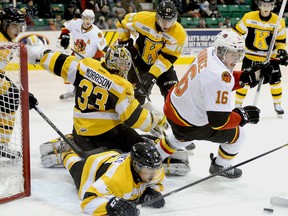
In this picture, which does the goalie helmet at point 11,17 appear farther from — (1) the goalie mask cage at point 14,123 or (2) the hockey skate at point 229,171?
(2) the hockey skate at point 229,171

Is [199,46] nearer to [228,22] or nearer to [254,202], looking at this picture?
[228,22]

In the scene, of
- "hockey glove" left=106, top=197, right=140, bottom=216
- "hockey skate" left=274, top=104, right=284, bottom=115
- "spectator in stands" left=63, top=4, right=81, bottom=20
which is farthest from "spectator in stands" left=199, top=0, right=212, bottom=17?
"hockey glove" left=106, top=197, right=140, bottom=216

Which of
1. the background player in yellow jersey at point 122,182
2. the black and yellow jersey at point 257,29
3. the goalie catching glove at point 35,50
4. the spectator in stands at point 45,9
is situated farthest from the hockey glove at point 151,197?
the spectator in stands at point 45,9

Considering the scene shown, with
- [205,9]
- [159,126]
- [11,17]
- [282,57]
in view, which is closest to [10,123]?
[11,17]

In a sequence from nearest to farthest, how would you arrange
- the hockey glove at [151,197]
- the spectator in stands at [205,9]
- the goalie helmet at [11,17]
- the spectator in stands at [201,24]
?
the hockey glove at [151,197], the goalie helmet at [11,17], the spectator in stands at [201,24], the spectator in stands at [205,9]

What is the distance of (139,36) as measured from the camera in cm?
520

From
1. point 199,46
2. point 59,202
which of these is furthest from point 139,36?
point 199,46

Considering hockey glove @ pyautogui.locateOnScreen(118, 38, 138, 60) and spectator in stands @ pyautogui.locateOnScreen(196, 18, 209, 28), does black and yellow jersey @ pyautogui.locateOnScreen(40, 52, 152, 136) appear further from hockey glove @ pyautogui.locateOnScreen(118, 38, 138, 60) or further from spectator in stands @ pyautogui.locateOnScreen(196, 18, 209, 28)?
spectator in stands @ pyautogui.locateOnScreen(196, 18, 209, 28)

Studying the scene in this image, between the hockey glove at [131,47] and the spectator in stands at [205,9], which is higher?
the hockey glove at [131,47]

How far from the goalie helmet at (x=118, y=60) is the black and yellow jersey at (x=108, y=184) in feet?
2.00

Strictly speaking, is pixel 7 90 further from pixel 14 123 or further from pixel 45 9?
pixel 45 9

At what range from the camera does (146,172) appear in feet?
10.2

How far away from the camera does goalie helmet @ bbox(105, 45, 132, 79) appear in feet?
12.1

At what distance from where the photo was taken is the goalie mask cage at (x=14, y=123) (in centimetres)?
348
